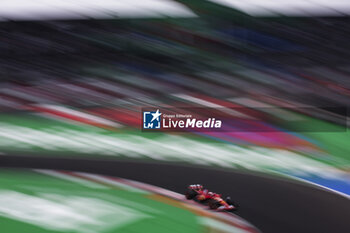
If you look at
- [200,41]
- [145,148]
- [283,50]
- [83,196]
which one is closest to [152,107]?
[145,148]

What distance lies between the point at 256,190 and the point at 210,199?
200mm

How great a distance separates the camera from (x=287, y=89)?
6.42 feet

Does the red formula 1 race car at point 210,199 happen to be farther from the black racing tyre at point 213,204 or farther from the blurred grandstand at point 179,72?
the blurred grandstand at point 179,72

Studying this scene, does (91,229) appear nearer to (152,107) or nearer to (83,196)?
(83,196)

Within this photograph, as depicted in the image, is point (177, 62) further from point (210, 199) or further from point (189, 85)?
point (210, 199)

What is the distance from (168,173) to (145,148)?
0.15 metres

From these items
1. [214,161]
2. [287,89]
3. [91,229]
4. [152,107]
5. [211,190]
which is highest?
[287,89]

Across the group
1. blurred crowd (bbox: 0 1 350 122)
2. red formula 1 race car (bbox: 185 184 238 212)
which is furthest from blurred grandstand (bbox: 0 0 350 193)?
red formula 1 race car (bbox: 185 184 238 212)

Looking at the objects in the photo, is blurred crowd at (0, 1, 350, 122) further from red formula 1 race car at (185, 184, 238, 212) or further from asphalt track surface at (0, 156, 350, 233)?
red formula 1 race car at (185, 184, 238, 212)

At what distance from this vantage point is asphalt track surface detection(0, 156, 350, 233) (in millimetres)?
1951

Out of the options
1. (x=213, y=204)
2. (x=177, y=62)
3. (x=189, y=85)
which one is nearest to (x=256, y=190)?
(x=213, y=204)

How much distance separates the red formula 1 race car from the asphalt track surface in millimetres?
24

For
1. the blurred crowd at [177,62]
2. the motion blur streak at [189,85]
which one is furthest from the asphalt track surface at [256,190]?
the blurred crowd at [177,62]

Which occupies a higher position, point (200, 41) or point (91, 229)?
point (200, 41)
